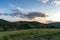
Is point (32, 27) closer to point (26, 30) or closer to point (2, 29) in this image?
point (26, 30)

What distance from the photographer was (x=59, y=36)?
215 inches

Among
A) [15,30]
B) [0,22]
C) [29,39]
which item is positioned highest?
[0,22]

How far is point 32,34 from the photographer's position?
532 cm

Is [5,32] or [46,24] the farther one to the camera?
[46,24]

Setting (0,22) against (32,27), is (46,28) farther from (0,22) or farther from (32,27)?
(0,22)

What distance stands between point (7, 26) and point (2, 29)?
215 mm

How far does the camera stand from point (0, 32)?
518 centimetres

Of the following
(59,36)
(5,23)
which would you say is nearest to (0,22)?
(5,23)

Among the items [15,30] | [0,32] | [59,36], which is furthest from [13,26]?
[59,36]

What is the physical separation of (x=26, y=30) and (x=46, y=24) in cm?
80

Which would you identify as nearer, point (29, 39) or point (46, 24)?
point (29, 39)

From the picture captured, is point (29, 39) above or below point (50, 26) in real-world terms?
below

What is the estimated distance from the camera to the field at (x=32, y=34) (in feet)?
16.5

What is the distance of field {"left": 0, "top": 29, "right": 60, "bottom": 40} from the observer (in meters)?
5.02
